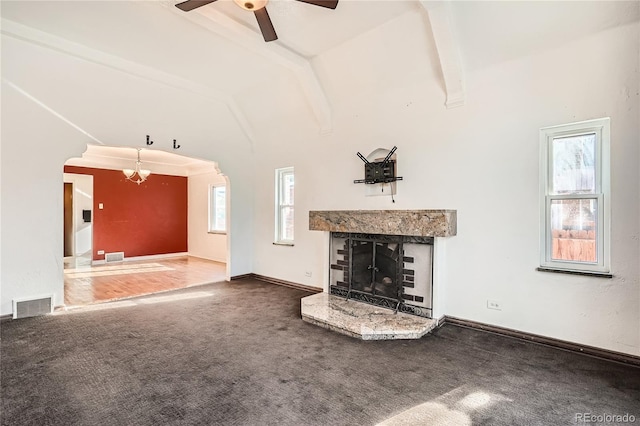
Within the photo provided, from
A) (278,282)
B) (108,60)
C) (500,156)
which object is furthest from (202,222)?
(500,156)

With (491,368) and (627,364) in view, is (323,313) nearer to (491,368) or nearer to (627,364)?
(491,368)

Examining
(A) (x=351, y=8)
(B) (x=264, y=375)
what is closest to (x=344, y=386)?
(B) (x=264, y=375)

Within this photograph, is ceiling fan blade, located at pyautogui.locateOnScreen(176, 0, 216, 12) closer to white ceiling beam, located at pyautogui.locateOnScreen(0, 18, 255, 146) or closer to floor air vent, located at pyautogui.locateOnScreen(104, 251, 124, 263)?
white ceiling beam, located at pyautogui.locateOnScreen(0, 18, 255, 146)

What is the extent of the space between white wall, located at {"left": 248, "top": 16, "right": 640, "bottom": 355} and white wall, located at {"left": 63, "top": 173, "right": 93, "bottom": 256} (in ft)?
19.1

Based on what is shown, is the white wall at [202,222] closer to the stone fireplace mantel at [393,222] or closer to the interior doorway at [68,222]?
the interior doorway at [68,222]

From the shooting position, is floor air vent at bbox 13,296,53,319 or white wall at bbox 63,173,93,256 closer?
floor air vent at bbox 13,296,53,319

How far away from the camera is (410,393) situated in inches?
91.5

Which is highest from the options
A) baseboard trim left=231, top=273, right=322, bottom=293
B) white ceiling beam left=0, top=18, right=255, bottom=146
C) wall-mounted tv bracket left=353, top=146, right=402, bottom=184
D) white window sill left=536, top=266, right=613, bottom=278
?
white ceiling beam left=0, top=18, right=255, bottom=146

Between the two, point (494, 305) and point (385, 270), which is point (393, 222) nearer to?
point (385, 270)

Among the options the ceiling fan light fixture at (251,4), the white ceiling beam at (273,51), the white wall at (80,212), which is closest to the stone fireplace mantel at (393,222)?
the white ceiling beam at (273,51)

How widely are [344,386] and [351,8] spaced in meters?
3.61

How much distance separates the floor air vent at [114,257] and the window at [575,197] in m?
8.96

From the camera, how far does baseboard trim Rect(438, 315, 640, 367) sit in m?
2.83

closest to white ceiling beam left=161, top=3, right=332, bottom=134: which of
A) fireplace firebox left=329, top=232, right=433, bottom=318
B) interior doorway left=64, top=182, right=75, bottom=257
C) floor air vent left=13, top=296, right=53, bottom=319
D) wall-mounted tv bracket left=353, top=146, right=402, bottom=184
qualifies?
wall-mounted tv bracket left=353, top=146, right=402, bottom=184
